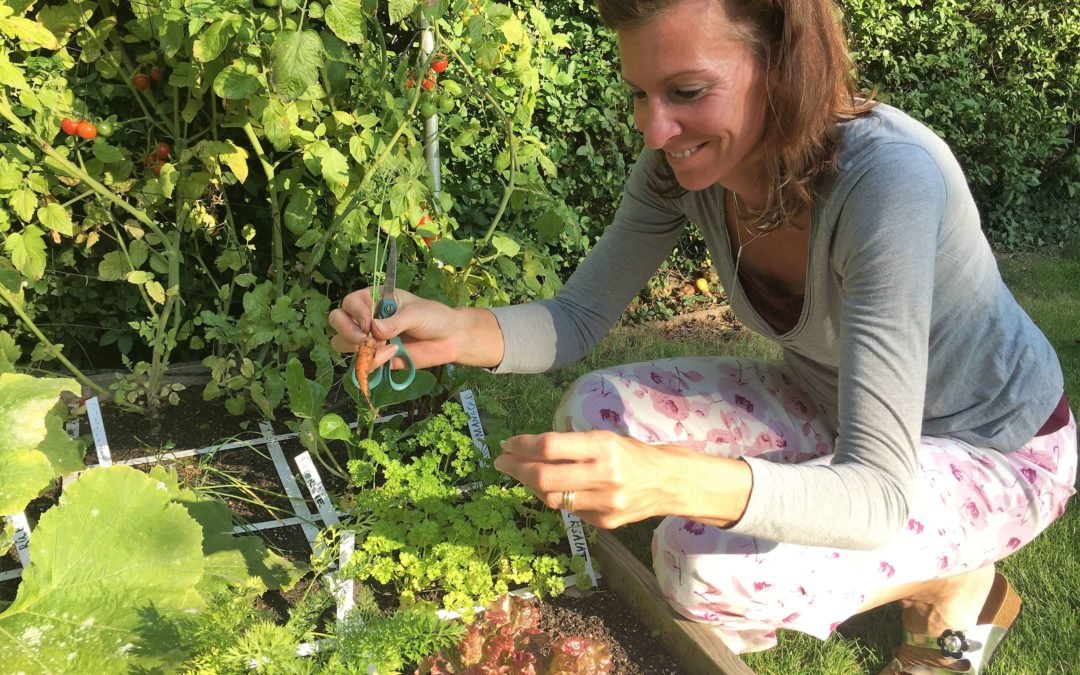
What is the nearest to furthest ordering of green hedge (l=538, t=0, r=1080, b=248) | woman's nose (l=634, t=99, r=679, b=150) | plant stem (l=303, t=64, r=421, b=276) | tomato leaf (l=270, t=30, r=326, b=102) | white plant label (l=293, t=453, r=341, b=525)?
woman's nose (l=634, t=99, r=679, b=150) → tomato leaf (l=270, t=30, r=326, b=102) → white plant label (l=293, t=453, r=341, b=525) → plant stem (l=303, t=64, r=421, b=276) → green hedge (l=538, t=0, r=1080, b=248)

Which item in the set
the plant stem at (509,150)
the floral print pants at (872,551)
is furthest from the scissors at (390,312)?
the floral print pants at (872,551)

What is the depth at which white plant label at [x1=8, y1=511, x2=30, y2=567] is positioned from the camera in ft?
6.05

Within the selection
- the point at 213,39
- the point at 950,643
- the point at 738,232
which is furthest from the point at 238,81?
the point at 950,643

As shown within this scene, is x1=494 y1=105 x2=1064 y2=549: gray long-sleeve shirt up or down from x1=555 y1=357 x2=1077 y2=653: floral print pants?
up

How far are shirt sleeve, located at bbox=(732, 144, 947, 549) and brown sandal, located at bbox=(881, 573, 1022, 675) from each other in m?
0.49

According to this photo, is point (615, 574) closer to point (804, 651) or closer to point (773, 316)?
point (804, 651)

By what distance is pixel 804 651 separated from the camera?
1.76m

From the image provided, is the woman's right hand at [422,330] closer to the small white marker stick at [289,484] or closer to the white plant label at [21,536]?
the small white marker stick at [289,484]

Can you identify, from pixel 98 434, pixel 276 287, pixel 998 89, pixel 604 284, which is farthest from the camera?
pixel 998 89

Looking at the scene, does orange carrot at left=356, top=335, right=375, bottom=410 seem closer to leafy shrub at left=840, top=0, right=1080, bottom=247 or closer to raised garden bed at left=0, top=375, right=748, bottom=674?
raised garden bed at left=0, top=375, right=748, bottom=674

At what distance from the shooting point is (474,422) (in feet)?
Answer: 7.06

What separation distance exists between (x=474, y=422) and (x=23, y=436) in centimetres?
97

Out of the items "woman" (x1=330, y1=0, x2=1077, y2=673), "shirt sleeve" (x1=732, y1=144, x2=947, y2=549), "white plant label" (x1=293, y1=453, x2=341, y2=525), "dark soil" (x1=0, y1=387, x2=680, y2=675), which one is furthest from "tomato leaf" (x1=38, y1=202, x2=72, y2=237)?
"shirt sleeve" (x1=732, y1=144, x2=947, y2=549)

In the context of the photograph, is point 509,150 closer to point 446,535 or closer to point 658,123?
point 658,123
